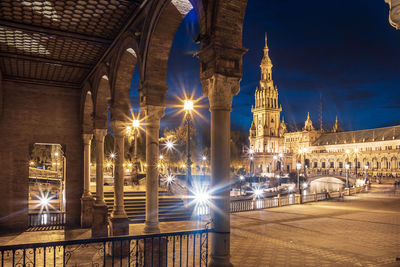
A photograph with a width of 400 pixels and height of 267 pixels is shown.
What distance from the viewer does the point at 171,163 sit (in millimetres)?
44000

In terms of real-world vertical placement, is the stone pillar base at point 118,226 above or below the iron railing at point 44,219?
above

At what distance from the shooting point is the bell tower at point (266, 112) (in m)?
92.9

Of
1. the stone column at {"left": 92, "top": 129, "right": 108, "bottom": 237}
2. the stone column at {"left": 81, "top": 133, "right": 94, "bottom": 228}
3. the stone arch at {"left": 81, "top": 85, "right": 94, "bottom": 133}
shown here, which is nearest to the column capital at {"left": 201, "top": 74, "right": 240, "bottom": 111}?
the stone column at {"left": 92, "top": 129, "right": 108, "bottom": 237}

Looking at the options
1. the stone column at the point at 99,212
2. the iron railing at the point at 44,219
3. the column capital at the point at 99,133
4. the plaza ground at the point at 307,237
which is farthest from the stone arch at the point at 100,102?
the iron railing at the point at 44,219

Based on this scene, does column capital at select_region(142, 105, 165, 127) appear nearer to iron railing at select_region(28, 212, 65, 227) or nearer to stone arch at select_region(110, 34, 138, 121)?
stone arch at select_region(110, 34, 138, 121)

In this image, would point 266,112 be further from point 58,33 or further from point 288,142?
point 58,33

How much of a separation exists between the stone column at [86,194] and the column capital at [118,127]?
515cm

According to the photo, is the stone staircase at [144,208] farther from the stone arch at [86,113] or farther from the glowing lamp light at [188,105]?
the glowing lamp light at [188,105]

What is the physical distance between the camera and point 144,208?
15922 mm

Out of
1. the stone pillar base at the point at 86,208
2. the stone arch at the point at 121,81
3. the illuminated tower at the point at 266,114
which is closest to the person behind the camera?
the stone arch at the point at 121,81

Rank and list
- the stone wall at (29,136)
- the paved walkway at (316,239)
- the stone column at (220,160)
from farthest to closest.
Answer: the stone wall at (29,136) < the paved walkway at (316,239) < the stone column at (220,160)

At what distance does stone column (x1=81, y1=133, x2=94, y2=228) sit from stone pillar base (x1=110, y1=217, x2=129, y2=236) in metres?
5.24

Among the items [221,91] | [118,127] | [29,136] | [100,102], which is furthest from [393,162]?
[221,91]

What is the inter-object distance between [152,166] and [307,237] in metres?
6.29
